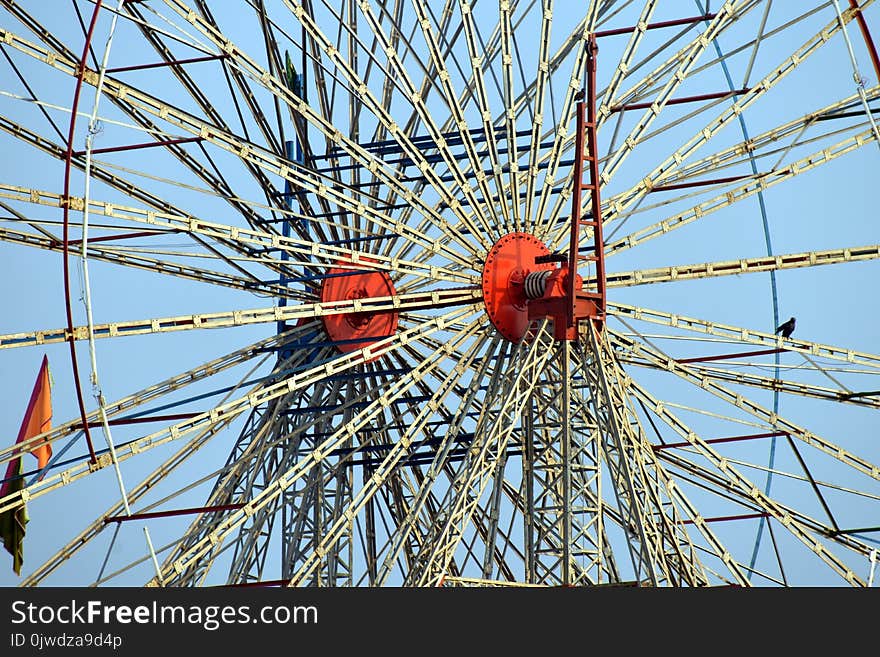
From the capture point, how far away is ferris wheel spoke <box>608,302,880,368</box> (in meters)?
24.1

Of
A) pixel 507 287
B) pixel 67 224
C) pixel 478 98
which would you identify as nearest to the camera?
pixel 67 224

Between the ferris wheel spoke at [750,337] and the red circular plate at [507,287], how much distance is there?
4.35 feet

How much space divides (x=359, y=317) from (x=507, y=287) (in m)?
2.83

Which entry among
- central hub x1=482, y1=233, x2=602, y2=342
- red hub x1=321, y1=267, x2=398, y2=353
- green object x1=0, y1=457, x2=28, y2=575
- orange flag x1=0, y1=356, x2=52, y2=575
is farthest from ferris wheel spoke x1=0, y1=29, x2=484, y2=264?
green object x1=0, y1=457, x2=28, y2=575

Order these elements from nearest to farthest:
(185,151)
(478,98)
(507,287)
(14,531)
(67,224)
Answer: (67,224) → (14,531) → (507,287) → (478,98) → (185,151)

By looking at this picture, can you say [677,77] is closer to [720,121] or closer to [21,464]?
[720,121]

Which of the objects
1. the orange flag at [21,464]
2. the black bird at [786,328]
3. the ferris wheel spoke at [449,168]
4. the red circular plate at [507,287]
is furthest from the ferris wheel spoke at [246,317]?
the black bird at [786,328]

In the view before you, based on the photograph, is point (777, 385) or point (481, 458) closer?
point (481, 458)

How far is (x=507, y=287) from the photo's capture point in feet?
80.1

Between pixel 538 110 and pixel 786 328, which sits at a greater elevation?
pixel 538 110

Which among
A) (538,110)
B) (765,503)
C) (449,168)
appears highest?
(538,110)

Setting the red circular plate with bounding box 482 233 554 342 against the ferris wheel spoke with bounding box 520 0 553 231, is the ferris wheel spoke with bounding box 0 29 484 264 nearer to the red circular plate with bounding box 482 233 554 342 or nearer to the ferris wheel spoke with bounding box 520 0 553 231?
the red circular plate with bounding box 482 233 554 342

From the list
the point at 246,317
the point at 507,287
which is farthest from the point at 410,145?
the point at 246,317

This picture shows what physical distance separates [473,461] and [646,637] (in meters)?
7.32
